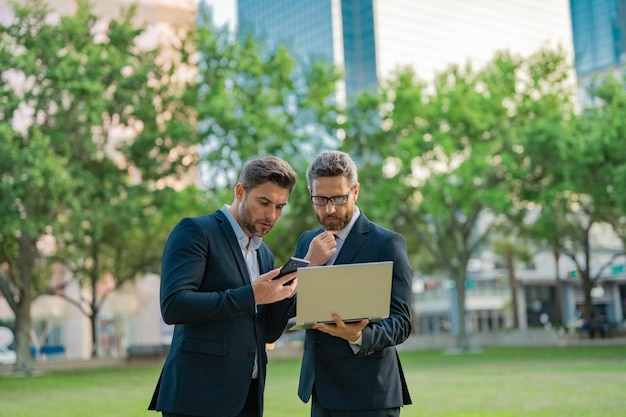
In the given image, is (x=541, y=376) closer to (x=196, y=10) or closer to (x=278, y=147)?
(x=278, y=147)

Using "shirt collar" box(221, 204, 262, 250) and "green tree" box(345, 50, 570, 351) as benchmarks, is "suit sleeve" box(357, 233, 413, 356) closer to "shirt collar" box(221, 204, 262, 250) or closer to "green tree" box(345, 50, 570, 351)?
"shirt collar" box(221, 204, 262, 250)

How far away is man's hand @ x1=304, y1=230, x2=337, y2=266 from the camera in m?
4.14

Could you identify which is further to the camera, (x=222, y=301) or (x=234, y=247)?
(x=234, y=247)

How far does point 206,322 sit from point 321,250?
2.37 feet

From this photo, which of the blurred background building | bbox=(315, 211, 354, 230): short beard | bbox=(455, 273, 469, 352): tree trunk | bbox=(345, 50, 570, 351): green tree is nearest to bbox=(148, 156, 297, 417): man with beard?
bbox=(315, 211, 354, 230): short beard

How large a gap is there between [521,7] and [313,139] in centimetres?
9519

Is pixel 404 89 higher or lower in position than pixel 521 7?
lower

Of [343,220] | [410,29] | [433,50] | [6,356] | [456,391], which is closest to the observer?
[343,220]

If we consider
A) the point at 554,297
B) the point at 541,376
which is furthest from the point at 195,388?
the point at 554,297

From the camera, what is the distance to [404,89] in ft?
102

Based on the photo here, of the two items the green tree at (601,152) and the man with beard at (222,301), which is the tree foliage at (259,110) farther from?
the man with beard at (222,301)

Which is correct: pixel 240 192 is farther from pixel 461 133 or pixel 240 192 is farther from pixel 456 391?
pixel 461 133

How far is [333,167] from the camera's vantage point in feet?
14.0

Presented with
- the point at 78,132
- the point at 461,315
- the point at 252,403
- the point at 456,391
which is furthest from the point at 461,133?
the point at 252,403
